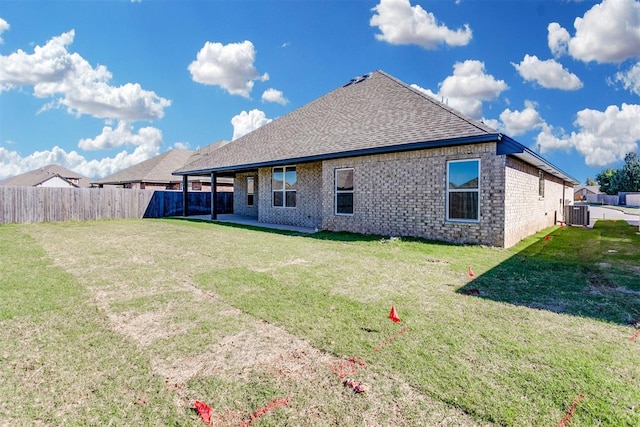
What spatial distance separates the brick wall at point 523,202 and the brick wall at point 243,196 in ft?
43.8

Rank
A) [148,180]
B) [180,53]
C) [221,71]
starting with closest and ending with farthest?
1. [180,53]
2. [148,180]
3. [221,71]

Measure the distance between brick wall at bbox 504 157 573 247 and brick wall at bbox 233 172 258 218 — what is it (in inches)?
526

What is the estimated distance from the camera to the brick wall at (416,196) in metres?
8.71

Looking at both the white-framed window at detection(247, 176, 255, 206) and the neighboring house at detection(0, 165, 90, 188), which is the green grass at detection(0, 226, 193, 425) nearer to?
the white-framed window at detection(247, 176, 255, 206)

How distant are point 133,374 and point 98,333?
43.9 inches

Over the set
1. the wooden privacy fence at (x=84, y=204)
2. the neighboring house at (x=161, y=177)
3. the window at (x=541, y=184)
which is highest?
the neighboring house at (x=161, y=177)

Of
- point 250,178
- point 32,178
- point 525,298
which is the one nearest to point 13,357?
point 525,298

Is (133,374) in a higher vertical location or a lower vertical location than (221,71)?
lower

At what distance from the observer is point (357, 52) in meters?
17.7

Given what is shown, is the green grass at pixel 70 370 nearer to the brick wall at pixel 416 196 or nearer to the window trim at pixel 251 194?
the brick wall at pixel 416 196

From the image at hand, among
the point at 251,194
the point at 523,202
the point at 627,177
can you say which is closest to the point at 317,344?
the point at 523,202

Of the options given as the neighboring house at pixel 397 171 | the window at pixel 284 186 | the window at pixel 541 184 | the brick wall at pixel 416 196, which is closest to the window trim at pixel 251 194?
the neighboring house at pixel 397 171

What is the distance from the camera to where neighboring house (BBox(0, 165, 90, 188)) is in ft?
149

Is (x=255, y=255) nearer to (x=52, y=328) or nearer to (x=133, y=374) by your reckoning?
(x=52, y=328)
